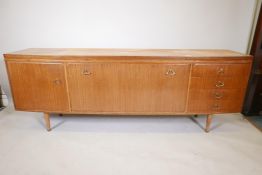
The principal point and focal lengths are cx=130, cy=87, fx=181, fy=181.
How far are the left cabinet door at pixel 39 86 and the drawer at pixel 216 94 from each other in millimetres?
1160

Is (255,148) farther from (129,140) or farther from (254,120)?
(129,140)

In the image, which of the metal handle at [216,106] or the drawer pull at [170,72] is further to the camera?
the metal handle at [216,106]

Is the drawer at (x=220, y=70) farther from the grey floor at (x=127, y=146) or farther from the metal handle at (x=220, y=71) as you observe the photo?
the grey floor at (x=127, y=146)

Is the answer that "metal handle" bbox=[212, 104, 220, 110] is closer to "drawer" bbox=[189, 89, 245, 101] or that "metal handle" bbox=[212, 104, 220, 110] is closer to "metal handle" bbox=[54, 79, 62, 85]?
"drawer" bbox=[189, 89, 245, 101]

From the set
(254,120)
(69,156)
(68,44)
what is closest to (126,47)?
(68,44)

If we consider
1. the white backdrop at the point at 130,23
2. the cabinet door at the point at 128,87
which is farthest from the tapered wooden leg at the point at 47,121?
the white backdrop at the point at 130,23

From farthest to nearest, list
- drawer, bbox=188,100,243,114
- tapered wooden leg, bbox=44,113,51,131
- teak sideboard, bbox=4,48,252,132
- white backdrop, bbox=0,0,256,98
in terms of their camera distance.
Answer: white backdrop, bbox=0,0,256,98 → tapered wooden leg, bbox=44,113,51,131 → drawer, bbox=188,100,243,114 → teak sideboard, bbox=4,48,252,132

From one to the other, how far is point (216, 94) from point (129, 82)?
78 centimetres

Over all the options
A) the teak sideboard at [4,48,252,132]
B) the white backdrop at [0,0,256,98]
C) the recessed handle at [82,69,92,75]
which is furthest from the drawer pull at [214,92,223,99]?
the recessed handle at [82,69,92,75]

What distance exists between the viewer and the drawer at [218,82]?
1.56 metres

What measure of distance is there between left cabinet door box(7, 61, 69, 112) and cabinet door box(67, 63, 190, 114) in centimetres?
9

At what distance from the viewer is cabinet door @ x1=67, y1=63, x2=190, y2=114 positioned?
154cm

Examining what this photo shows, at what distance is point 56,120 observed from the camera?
2.03m

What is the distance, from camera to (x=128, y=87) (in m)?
1.60
